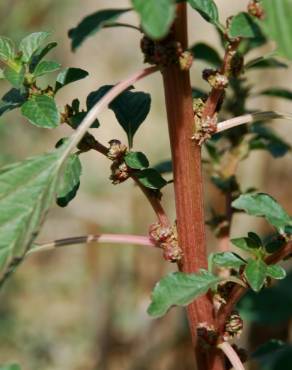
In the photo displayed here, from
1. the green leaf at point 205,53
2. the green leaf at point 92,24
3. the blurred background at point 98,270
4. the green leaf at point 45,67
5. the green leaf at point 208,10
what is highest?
the green leaf at point 205,53

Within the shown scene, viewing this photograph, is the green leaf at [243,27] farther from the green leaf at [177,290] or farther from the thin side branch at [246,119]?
the green leaf at [177,290]

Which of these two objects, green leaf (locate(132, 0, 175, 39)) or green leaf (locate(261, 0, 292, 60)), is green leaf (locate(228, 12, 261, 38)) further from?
green leaf (locate(132, 0, 175, 39))

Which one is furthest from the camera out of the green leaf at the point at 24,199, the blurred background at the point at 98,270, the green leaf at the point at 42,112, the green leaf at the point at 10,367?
the blurred background at the point at 98,270

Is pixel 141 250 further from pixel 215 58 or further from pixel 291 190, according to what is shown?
pixel 215 58

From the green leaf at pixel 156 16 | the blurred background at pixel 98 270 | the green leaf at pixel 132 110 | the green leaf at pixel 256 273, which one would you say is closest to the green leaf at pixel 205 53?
the green leaf at pixel 132 110

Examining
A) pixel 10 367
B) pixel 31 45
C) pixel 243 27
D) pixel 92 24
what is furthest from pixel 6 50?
pixel 10 367

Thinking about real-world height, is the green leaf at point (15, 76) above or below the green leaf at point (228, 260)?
above

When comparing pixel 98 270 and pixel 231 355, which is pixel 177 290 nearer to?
pixel 231 355
